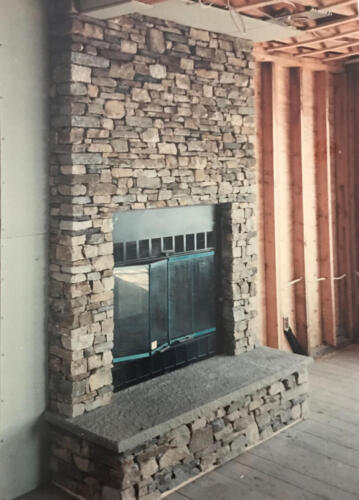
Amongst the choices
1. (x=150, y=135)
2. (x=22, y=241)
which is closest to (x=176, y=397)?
(x=22, y=241)

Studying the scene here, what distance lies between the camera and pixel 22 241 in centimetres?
380

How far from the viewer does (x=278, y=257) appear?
20.4ft

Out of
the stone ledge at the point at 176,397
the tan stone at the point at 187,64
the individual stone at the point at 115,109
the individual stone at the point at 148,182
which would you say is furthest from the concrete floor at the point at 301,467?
the tan stone at the point at 187,64

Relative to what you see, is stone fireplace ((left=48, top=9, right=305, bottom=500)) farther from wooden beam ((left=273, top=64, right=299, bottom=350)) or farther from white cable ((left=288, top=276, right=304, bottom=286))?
white cable ((left=288, top=276, right=304, bottom=286))

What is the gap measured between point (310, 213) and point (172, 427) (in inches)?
146

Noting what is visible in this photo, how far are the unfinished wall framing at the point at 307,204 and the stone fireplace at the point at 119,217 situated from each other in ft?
4.46

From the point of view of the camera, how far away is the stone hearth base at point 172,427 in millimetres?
3654

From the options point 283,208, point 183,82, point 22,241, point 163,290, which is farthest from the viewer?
point 283,208

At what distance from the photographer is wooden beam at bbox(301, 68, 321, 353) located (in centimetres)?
659

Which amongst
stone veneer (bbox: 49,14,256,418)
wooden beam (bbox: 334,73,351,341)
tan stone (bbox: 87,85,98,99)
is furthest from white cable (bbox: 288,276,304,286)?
tan stone (bbox: 87,85,98,99)

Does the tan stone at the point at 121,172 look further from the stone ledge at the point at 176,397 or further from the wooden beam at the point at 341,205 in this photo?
the wooden beam at the point at 341,205

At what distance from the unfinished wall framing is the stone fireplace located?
1.36 m

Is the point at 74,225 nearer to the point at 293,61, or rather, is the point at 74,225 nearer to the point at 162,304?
the point at 162,304

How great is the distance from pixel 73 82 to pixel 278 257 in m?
3.24
